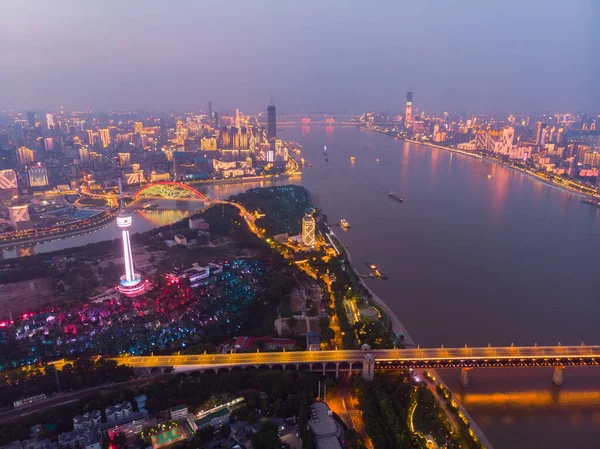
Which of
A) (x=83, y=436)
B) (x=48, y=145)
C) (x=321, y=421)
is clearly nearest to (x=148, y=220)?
(x=83, y=436)

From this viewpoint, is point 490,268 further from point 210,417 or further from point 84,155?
point 84,155

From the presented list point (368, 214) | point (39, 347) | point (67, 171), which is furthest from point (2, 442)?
point (67, 171)

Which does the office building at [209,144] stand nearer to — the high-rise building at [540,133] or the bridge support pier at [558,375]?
the high-rise building at [540,133]

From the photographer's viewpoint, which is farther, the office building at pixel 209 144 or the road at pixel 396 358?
the office building at pixel 209 144

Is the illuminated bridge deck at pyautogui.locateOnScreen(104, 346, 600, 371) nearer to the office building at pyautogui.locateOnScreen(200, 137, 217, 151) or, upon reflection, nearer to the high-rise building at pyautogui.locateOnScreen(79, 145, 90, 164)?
the high-rise building at pyautogui.locateOnScreen(79, 145, 90, 164)

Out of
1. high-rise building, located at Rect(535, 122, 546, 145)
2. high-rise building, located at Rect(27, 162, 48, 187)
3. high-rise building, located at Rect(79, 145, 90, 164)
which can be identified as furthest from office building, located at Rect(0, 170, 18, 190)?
high-rise building, located at Rect(535, 122, 546, 145)

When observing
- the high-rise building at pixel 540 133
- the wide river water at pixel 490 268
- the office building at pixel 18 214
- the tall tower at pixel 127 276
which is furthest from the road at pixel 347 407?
the high-rise building at pixel 540 133
